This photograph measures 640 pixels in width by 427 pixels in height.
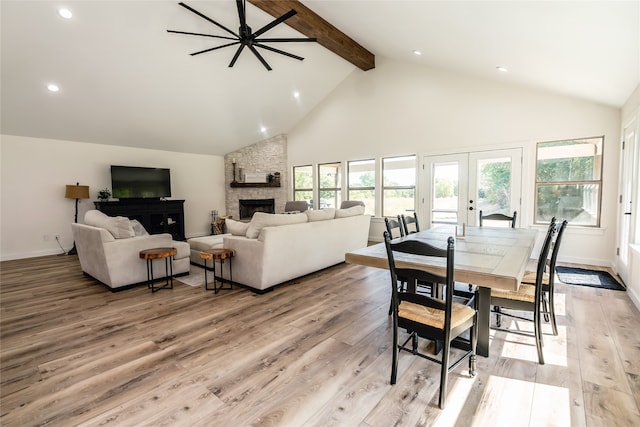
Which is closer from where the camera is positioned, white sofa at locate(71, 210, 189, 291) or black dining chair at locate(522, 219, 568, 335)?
black dining chair at locate(522, 219, 568, 335)

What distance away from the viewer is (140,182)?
7.04 meters

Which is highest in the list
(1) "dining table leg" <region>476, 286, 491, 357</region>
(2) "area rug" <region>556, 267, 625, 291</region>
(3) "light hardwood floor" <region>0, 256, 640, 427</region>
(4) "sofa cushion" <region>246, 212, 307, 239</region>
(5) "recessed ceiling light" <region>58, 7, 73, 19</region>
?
(5) "recessed ceiling light" <region>58, 7, 73, 19</region>

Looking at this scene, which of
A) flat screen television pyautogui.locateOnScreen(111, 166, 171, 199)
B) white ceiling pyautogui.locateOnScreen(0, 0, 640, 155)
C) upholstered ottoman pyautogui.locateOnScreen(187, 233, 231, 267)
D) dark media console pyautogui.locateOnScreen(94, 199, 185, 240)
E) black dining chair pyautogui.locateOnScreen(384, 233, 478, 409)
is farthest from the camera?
flat screen television pyautogui.locateOnScreen(111, 166, 171, 199)

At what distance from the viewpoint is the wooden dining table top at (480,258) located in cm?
169

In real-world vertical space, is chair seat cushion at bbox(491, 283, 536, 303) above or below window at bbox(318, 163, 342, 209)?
below

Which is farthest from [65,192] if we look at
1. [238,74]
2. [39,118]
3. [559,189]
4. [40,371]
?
[559,189]

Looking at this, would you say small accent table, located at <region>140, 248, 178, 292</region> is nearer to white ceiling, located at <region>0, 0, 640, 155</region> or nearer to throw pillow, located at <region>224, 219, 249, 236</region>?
throw pillow, located at <region>224, 219, 249, 236</region>

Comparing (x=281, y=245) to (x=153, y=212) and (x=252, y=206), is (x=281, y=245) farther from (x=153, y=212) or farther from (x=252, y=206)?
(x=252, y=206)

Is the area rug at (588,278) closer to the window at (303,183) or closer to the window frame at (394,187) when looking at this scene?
the window frame at (394,187)

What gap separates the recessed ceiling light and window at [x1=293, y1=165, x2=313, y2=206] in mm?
5729

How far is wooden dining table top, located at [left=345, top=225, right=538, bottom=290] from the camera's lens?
1691 mm

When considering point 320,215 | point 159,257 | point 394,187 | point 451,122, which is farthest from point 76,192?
point 451,122

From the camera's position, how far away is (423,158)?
640 cm

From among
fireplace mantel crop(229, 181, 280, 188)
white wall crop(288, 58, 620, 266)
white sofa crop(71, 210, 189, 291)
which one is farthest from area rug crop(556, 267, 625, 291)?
fireplace mantel crop(229, 181, 280, 188)
